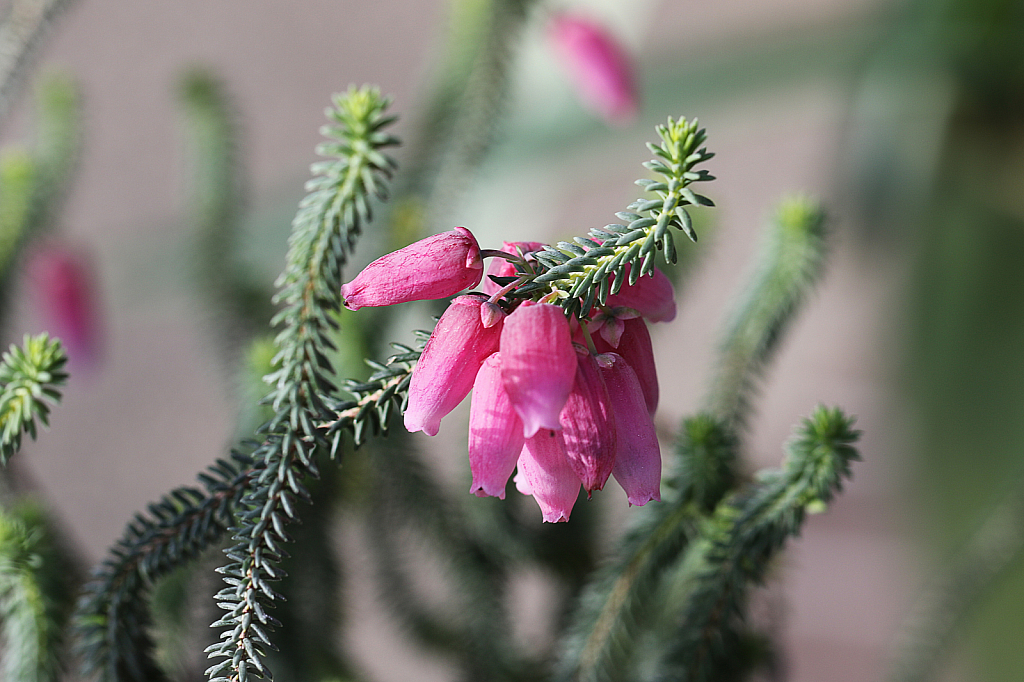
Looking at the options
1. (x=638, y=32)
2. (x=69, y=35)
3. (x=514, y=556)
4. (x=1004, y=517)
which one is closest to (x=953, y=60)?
(x=638, y=32)

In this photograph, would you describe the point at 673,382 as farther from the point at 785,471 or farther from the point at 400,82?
the point at 785,471

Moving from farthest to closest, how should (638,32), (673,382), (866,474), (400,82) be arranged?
1. (400,82)
2. (673,382)
3. (866,474)
4. (638,32)

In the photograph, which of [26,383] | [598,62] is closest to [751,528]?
[26,383]

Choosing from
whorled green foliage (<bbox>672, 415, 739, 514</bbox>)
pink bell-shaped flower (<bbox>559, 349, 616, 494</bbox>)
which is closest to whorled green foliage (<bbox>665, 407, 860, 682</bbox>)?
whorled green foliage (<bbox>672, 415, 739, 514</bbox>)

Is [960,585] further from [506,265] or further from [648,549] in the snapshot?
[506,265]

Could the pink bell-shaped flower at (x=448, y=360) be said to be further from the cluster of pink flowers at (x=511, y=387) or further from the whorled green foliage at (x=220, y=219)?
the whorled green foliage at (x=220, y=219)
